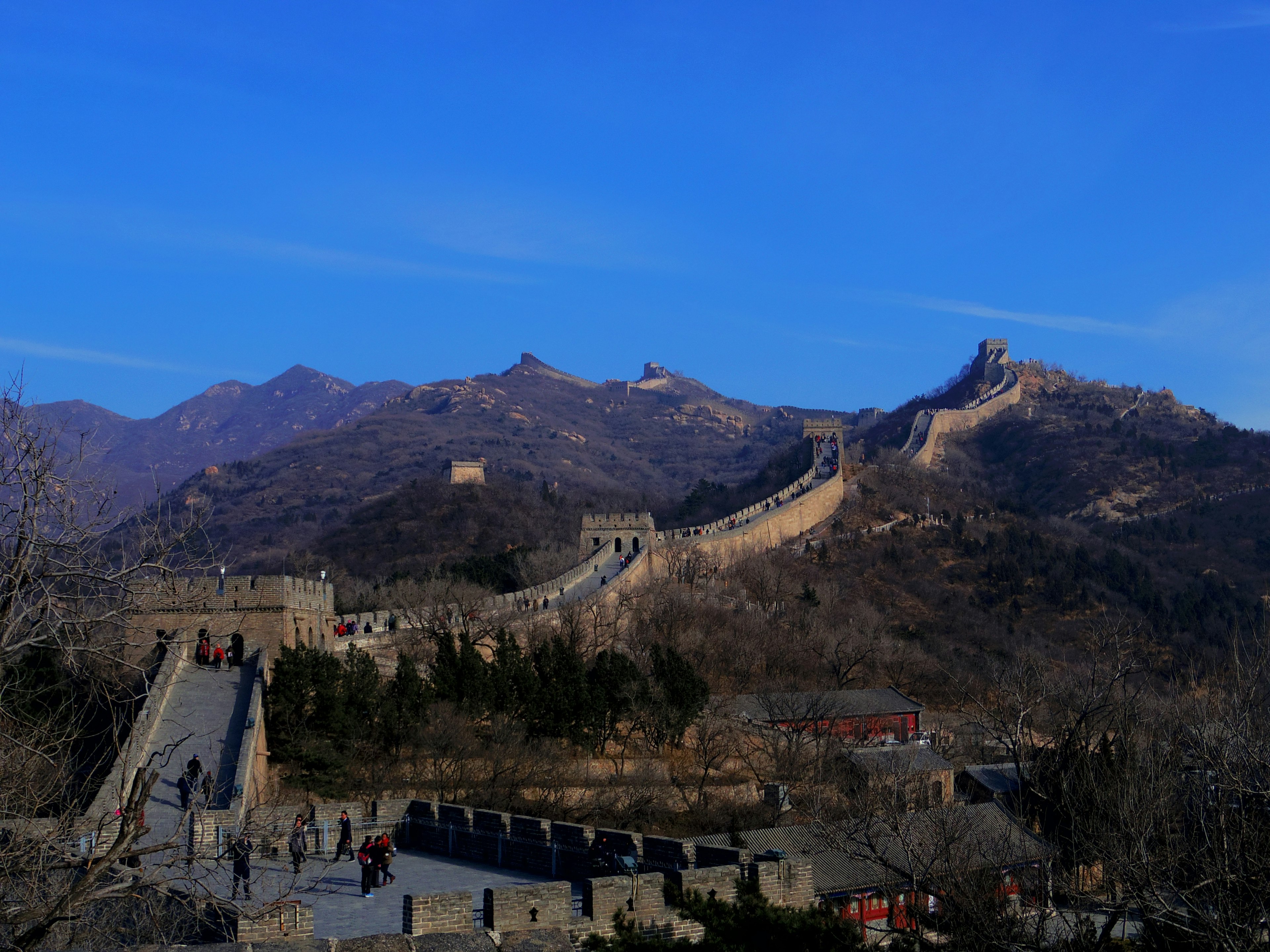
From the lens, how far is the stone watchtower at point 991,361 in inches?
5591

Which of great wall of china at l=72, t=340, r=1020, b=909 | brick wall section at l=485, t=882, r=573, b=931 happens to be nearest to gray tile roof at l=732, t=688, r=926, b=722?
great wall of china at l=72, t=340, r=1020, b=909

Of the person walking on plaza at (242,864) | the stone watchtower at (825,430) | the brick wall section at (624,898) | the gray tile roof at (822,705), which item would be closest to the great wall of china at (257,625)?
the person walking on plaza at (242,864)

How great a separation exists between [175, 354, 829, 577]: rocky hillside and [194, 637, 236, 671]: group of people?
2197 millimetres

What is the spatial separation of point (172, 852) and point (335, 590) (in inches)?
1537

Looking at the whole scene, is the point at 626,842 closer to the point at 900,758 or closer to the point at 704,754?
the point at 900,758

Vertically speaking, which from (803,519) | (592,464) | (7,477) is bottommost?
(7,477)

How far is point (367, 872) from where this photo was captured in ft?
49.9

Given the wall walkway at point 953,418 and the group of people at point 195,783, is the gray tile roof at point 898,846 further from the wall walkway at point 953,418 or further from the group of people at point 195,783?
the wall walkway at point 953,418

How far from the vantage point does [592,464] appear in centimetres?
17762

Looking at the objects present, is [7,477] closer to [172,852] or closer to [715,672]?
[172,852]

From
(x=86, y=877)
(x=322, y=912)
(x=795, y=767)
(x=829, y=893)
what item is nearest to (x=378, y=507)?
(x=795, y=767)

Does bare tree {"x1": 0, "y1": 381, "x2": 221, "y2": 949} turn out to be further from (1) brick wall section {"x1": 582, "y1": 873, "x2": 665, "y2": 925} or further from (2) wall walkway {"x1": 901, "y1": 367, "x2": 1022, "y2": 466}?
(2) wall walkway {"x1": 901, "y1": 367, "x2": 1022, "y2": 466}

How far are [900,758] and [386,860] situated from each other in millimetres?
17611

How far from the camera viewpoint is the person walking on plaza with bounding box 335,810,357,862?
17156mm
